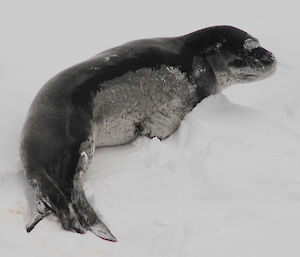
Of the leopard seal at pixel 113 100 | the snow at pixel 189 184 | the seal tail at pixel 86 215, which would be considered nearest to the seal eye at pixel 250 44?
the leopard seal at pixel 113 100

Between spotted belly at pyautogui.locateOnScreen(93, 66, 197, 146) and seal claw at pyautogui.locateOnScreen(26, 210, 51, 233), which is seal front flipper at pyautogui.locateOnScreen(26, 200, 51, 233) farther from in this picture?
spotted belly at pyautogui.locateOnScreen(93, 66, 197, 146)

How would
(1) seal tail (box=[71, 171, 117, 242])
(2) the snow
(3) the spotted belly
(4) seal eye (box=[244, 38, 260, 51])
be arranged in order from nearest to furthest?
(2) the snow → (1) seal tail (box=[71, 171, 117, 242]) → (3) the spotted belly → (4) seal eye (box=[244, 38, 260, 51])

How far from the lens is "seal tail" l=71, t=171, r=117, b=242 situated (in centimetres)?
243

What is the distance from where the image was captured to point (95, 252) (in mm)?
2293

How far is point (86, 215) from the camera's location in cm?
251

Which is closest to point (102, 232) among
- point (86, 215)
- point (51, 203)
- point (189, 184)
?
point (86, 215)

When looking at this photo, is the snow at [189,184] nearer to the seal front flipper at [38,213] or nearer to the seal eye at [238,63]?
the seal front flipper at [38,213]

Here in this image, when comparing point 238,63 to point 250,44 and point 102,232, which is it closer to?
point 250,44

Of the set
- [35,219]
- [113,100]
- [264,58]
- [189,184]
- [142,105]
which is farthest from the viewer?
[264,58]

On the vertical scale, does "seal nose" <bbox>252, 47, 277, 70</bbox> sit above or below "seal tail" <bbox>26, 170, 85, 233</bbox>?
below

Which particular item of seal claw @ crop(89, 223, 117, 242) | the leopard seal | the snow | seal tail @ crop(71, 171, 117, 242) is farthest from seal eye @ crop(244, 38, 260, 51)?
seal claw @ crop(89, 223, 117, 242)

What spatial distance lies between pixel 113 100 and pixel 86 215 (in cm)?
87

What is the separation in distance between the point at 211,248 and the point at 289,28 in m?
4.88

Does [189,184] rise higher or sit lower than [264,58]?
lower
